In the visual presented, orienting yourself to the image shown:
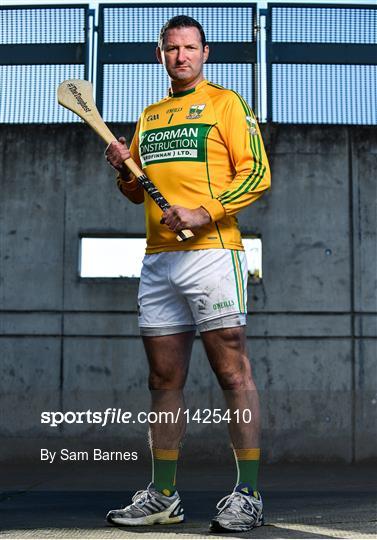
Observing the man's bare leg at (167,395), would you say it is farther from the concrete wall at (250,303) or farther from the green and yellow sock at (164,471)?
the concrete wall at (250,303)

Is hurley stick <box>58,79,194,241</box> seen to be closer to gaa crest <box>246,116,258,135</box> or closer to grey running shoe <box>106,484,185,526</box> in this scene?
gaa crest <box>246,116,258,135</box>

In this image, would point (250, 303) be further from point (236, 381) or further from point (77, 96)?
point (236, 381)

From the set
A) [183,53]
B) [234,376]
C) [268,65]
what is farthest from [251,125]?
[268,65]

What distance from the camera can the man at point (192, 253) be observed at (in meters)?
3.10

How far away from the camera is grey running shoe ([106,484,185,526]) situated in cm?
307

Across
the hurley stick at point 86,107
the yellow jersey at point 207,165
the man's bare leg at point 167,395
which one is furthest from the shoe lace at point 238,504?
the hurley stick at point 86,107

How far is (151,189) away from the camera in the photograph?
10.5 ft

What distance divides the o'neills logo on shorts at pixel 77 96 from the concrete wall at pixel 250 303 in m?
3.52

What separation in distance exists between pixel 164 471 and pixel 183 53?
4.94 feet

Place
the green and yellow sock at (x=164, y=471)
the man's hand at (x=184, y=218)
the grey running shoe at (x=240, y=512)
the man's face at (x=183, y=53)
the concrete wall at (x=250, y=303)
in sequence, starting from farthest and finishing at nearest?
the concrete wall at (x=250, y=303), the man's face at (x=183, y=53), the green and yellow sock at (x=164, y=471), the man's hand at (x=184, y=218), the grey running shoe at (x=240, y=512)

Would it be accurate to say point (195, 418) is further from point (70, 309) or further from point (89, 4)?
point (89, 4)

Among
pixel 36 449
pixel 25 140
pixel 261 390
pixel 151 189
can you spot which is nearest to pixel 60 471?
pixel 36 449

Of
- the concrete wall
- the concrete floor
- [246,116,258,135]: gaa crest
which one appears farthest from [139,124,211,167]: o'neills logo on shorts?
the concrete wall

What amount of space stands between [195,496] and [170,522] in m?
1.27
